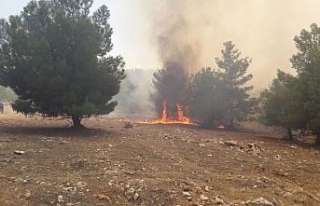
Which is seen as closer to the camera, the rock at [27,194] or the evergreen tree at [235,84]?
the rock at [27,194]

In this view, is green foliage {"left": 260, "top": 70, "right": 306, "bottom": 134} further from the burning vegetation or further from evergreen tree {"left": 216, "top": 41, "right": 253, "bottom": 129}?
the burning vegetation

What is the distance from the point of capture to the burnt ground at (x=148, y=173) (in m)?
12.8

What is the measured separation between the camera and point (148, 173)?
15.4 metres

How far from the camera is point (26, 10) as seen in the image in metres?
27.5

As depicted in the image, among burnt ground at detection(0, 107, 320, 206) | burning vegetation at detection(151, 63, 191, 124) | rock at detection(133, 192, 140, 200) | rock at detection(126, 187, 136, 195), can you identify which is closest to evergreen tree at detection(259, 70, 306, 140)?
burnt ground at detection(0, 107, 320, 206)

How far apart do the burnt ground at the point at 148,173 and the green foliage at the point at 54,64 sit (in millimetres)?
3182

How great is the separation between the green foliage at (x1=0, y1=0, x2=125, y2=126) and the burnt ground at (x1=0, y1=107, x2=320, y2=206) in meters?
3.18

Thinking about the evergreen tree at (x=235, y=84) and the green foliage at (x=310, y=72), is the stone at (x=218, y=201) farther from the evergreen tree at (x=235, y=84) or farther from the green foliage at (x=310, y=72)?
the evergreen tree at (x=235, y=84)

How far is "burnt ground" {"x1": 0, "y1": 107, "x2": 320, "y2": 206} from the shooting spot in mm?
12812

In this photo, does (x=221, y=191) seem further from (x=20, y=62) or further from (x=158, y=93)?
(x=158, y=93)

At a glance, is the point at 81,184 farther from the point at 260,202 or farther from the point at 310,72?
the point at 310,72

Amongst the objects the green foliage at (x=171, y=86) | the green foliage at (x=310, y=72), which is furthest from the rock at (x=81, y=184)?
the green foliage at (x=171, y=86)

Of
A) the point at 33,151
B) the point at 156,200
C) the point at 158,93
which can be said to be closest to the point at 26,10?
the point at 33,151

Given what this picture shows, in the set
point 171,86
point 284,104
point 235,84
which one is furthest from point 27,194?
point 171,86
